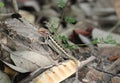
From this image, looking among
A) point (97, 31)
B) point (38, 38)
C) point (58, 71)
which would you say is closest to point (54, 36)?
point (38, 38)

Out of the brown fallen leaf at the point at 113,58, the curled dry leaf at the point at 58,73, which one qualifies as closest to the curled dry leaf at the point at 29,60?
the curled dry leaf at the point at 58,73

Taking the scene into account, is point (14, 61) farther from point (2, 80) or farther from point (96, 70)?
point (96, 70)

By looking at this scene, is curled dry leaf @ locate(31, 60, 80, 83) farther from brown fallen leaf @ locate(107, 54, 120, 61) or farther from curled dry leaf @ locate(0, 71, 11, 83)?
brown fallen leaf @ locate(107, 54, 120, 61)

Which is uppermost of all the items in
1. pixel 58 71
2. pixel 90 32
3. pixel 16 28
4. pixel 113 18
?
pixel 16 28

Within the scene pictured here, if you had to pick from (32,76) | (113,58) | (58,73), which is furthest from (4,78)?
(113,58)

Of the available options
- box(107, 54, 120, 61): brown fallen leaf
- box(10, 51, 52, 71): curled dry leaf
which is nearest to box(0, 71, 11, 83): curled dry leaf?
box(10, 51, 52, 71): curled dry leaf

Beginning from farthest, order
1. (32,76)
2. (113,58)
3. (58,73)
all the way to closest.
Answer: (113,58) < (58,73) < (32,76)

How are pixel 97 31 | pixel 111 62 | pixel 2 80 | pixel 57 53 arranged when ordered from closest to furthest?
1. pixel 2 80
2. pixel 57 53
3. pixel 111 62
4. pixel 97 31

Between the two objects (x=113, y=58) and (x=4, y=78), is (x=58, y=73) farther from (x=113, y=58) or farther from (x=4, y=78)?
(x=113, y=58)

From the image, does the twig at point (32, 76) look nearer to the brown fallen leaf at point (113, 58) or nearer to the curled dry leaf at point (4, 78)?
the curled dry leaf at point (4, 78)
